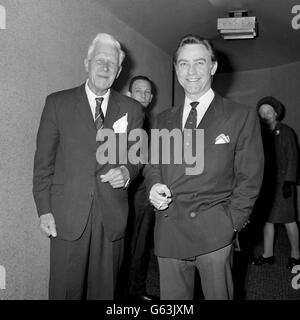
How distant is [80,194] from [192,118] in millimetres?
657

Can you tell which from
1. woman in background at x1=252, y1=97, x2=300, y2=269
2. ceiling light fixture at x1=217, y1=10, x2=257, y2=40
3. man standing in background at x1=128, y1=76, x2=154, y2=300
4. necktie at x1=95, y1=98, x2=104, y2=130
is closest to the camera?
necktie at x1=95, y1=98, x2=104, y2=130

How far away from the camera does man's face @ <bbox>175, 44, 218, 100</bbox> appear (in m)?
1.65

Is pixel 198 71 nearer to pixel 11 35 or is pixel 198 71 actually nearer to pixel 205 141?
pixel 205 141

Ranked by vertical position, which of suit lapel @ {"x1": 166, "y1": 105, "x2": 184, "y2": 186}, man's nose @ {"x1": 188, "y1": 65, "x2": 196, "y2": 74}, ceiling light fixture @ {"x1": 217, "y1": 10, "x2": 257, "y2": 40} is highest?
ceiling light fixture @ {"x1": 217, "y1": 10, "x2": 257, "y2": 40}

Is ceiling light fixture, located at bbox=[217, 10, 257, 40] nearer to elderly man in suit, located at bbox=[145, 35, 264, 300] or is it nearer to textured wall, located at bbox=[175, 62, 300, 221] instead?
textured wall, located at bbox=[175, 62, 300, 221]

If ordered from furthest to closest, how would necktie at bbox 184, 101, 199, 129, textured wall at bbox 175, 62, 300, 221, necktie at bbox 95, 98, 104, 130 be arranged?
1. textured wall at bbox 175, 62, 300, 221
2. necktie at bbox 95, 98, 104, 130
3. necktie at bbox 184, 101, 199, 129

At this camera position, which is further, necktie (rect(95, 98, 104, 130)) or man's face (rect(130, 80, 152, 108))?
man's face (rect(130, 80, 152, 108))

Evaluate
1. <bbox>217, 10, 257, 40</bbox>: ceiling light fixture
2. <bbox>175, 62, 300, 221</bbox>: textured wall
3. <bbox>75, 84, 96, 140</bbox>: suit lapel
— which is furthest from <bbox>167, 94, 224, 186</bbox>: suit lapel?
<bbox>175, 62, 300, 221</bbox>: textured wall

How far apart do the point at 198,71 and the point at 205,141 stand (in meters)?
0.33

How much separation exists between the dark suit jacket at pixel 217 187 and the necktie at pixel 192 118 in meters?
0.04

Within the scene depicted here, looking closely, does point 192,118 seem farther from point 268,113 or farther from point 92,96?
point 268,113

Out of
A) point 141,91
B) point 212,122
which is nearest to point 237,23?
point 141,91

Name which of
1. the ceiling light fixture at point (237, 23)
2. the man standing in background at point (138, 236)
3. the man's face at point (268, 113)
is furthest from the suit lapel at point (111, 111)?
the ceiling light fixture at point (237, 23)

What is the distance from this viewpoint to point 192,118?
1.70 m
